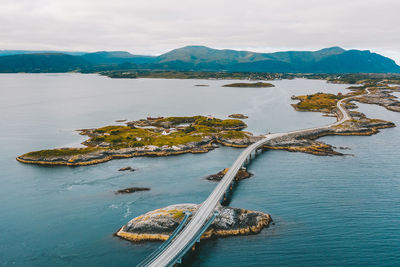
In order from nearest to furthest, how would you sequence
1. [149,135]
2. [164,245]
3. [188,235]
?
[164,245]
[188,235]
[149,135]

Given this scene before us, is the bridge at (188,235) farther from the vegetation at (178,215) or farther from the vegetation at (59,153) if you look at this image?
the vegetation at (59,153)

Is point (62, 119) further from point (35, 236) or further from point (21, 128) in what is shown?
point (35, 236)

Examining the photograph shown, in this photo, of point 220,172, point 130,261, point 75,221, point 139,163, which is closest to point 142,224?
point 130,261

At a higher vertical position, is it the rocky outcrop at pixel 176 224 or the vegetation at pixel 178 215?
the vegetation at pixel 178 215

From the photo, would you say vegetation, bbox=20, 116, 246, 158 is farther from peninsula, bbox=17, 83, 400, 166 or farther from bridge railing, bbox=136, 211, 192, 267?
bridge railing, bbox=136, 211, 192, 267

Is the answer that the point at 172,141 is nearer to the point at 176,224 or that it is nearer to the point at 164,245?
the point at 176,224

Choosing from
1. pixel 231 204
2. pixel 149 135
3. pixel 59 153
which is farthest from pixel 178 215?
pixel 149 135

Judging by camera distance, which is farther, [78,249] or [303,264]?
[78,249]

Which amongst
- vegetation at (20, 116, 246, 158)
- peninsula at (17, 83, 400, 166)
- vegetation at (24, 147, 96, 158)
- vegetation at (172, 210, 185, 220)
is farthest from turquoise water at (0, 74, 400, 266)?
vegetation at (20, 116, 246, 158)

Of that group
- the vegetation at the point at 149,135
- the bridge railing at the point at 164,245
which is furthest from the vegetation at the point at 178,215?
the vegetation at the point at 149,135
